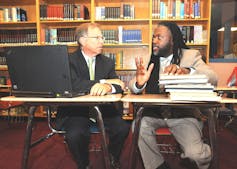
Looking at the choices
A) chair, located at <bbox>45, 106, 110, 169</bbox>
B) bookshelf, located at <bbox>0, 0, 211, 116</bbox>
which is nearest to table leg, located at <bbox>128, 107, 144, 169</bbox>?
chair, located at <bbox>45, 106, 110, 169</bbox>

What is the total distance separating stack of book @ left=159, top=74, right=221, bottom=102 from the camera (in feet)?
3.86

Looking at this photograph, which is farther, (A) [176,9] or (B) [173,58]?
(A) [176,9]

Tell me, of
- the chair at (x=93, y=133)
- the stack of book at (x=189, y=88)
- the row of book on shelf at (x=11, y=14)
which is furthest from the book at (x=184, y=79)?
the row of book on shelf at (x=11, y=14)

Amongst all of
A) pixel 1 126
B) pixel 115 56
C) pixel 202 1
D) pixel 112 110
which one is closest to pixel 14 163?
pixel 112 110

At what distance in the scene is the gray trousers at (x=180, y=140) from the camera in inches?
56.7

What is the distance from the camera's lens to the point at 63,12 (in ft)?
12.0

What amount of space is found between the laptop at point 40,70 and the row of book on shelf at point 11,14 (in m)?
2.83

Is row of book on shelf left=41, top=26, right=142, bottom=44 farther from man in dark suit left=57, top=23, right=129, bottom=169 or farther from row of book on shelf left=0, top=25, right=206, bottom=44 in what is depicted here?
man in dark suit left=57, top=23, right=129, bottom=169

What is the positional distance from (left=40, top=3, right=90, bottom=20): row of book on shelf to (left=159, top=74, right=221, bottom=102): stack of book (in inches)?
107

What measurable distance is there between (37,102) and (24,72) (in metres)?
0.18

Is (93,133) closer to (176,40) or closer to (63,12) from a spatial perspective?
(176,40)

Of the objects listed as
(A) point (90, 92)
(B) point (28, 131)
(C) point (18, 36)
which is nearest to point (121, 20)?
(C) point (18, 36)

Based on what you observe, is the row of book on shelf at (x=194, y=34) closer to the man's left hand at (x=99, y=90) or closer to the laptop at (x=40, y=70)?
the man's left hand at (x=99, y=90)

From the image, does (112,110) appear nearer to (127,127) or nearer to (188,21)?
(127,127)
